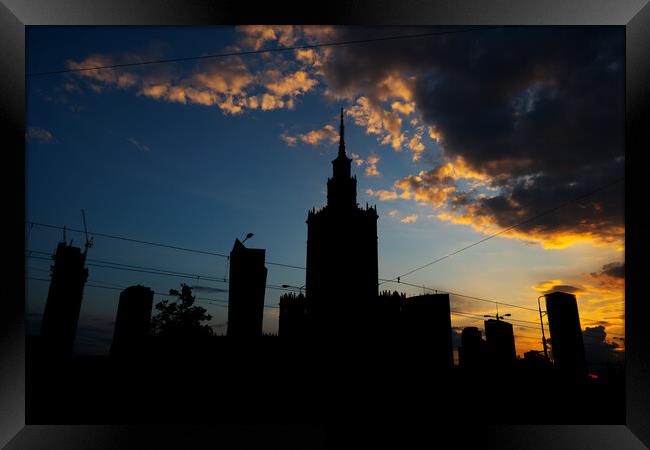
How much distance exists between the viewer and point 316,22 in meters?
4.97

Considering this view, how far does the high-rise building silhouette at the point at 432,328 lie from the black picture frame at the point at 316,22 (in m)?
2.63

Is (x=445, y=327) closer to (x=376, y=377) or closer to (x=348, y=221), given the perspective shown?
(x=376, y=377)

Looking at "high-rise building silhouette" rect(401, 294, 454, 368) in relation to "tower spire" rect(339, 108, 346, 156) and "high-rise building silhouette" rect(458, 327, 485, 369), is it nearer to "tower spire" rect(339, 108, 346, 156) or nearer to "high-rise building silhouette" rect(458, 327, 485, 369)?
"high-rise building silhouette" rect(458, 327, 485, 369)

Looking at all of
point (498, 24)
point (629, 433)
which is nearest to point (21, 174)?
point (498, 24)

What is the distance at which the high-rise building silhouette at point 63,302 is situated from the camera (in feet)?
28.2

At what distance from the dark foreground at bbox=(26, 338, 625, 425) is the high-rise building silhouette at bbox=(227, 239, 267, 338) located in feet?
0.98

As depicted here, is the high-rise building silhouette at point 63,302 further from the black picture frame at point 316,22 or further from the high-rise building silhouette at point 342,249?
the high-rise building silhouette at point 342,249

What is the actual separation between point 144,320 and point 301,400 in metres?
3.35

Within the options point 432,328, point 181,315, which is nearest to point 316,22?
point 432,328

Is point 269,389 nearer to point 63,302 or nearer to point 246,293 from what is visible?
point 246,293

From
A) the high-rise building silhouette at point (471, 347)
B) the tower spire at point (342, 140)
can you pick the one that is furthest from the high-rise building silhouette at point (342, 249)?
the high-rise building silhouette at point (471, 347)

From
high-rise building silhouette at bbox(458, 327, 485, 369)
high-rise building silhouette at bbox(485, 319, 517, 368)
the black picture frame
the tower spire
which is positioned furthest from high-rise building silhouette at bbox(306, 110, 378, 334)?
the black picture frame

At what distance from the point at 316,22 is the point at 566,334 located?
11.9m

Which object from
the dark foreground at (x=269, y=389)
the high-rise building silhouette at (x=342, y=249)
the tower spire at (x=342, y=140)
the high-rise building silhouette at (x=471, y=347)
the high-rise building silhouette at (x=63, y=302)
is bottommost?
the dark foreground at (x=269, y=389)
